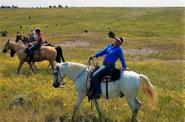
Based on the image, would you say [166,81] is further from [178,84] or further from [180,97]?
[180,97]

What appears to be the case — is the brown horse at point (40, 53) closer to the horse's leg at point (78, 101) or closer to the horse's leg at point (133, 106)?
the horse's leg at point (78, 101)

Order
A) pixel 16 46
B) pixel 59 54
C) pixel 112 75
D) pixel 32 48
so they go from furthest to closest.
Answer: pixel 59 54
pixel 16 46
pixel 32 48
pixel 112 75

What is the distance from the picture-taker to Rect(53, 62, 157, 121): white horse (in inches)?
596

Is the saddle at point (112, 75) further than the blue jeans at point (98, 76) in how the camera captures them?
No

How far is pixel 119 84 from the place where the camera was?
15.3 m

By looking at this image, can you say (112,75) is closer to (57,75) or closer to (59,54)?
(57,75)

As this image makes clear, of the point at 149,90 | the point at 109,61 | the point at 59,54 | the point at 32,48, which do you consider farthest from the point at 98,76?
the point at 59,54

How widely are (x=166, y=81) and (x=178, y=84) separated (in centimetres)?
112

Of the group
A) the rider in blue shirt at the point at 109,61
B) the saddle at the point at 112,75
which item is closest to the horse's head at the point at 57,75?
the rider in blue shirt at the point at 109,61

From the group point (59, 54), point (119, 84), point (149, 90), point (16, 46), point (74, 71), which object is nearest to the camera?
point (119, 84)

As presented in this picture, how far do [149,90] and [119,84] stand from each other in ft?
3.71

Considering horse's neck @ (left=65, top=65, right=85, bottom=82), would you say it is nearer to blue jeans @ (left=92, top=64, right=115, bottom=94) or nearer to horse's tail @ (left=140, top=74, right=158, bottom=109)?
blue jeans @ (left=92, top=64, right=115, bottom=94)

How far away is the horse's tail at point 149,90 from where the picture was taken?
1540 centimetres

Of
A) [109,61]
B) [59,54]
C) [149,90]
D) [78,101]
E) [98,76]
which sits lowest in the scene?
[59,54]
